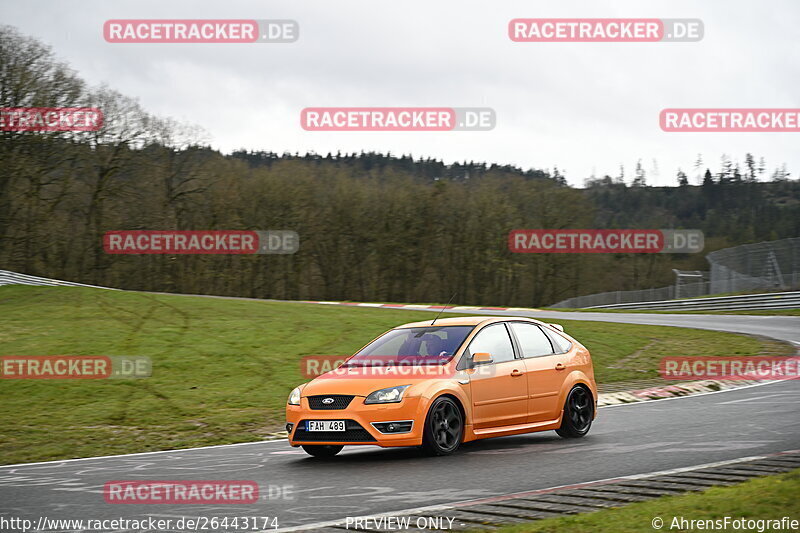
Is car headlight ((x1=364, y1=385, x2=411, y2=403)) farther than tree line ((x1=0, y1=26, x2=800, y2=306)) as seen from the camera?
No

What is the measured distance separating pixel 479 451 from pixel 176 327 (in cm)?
1541

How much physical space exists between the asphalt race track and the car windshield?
1041mm

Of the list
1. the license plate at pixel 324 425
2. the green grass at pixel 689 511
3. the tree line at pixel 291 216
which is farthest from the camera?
the tree line at pixel 291 216

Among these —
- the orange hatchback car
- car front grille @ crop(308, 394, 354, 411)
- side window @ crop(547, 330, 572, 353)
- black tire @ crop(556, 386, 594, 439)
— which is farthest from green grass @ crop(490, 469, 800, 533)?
side window @ crop(547, 330, 572, 353)

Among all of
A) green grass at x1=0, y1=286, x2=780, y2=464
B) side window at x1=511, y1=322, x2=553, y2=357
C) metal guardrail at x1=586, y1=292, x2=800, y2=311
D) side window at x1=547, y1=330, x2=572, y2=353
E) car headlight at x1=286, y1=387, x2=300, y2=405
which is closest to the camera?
car headlight at x1=286, y1=387, x2=300, y2=405

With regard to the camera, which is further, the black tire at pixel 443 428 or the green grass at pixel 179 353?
the green grass at pixel 179 353

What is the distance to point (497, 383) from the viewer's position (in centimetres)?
1068

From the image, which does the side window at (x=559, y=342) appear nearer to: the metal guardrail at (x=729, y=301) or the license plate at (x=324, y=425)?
the license plate at (x=324, y=425)

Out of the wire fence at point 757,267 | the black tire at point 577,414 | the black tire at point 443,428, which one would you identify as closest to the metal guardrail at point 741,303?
the wire fence at point 757,267

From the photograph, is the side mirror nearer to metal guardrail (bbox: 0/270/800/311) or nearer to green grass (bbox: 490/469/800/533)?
green grass (bbox: 490/469/800/533)

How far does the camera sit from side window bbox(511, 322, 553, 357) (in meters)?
11.4

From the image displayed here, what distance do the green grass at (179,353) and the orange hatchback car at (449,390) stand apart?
2.67m

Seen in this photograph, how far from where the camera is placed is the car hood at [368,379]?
993cm

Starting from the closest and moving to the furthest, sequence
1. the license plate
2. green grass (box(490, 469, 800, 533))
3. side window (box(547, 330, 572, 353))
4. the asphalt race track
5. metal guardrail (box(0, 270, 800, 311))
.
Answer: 1. green grass (box(490, 469, 800, 533))
2. the asphalt race track
3. the license plate
4. side window (box(547, 330, 572, 353))
5. metal guardrail (box(0, 270, 800, 311))
